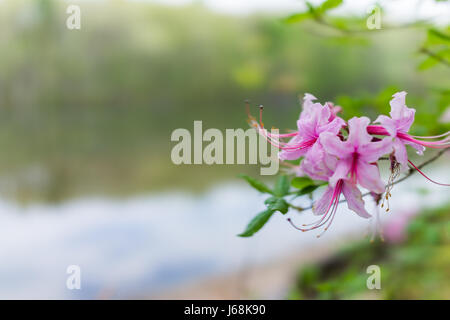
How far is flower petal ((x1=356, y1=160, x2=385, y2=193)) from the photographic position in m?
0.22

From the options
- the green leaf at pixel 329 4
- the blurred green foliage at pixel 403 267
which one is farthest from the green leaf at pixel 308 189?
the blurred green foliage at pixel 403 267

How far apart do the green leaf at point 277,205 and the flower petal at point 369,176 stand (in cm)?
6

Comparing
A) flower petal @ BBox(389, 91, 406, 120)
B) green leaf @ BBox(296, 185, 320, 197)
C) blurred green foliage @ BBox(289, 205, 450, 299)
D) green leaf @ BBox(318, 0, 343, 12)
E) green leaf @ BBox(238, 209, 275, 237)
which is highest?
green leaf @ BBox(318, 0, 343, 12)

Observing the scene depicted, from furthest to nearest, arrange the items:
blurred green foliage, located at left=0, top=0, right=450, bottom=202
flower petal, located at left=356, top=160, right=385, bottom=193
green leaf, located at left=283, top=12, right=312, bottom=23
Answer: blurred green foliage, located at left=0, top=0, right=450, bottom=202
green leaf, located at left=283, top=12, right=312, bottom=23
flower petal, located at left=356, top=160, right=385, bottom=193

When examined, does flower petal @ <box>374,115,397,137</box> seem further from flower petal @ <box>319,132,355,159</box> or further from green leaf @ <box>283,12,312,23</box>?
green leaf @ <box>283,12,312,23</box>

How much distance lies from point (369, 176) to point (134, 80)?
13.1ft

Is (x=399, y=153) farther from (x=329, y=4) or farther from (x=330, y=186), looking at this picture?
(x=329, y=4)

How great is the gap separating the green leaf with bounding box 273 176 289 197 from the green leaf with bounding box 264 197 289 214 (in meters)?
0.03

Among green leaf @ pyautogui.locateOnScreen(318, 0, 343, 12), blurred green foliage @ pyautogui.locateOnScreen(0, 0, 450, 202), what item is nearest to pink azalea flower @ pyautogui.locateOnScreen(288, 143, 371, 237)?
green leaf @ pyautogui.locateOnScreen(318, 0, 343, 12)

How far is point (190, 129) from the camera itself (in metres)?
3.73

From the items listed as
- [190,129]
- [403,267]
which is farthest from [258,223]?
[190,129]

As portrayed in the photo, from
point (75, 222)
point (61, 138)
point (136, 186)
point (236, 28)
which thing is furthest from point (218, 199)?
point (236, 28)

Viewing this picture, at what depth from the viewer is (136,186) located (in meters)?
2.86

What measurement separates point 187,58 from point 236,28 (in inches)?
28.6
